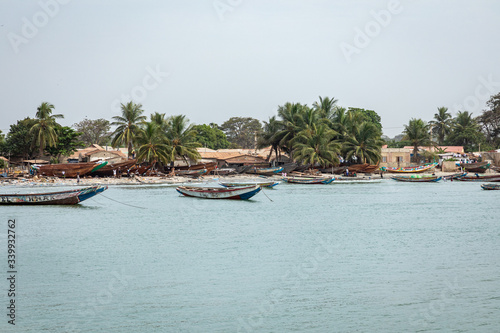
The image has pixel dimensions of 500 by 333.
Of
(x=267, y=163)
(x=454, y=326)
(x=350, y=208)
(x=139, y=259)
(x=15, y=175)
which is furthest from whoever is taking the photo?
(x=267, y=163)

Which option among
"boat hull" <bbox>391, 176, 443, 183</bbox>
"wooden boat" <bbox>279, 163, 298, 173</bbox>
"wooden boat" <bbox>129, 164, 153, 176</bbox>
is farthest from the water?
"wooden boat" <bbox>279, 163, 298, 173</bbox>

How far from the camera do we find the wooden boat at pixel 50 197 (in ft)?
88.5

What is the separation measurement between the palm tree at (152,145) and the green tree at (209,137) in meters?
25.2

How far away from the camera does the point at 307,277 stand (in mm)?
13188

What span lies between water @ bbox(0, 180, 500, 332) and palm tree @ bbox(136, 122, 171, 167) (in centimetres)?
2267

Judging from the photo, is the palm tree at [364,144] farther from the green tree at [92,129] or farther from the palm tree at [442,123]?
the green tree at [92,129]

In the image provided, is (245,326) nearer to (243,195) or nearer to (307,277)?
(307,277)

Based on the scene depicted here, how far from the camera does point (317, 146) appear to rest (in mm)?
52031

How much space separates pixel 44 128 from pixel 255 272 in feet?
147

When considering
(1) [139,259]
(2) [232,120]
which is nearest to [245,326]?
(1) [139,259]

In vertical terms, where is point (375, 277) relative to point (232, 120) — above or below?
below

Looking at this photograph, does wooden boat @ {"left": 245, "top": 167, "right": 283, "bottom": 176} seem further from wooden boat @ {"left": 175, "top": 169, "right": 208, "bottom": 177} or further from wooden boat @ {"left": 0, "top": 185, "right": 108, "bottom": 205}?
wooden boat @ {"left": 0, "top": 185, "right": 108, "bottom": 205}

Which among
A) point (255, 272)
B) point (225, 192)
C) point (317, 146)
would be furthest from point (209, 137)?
point (255, 272)

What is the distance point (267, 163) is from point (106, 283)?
47.1 m
